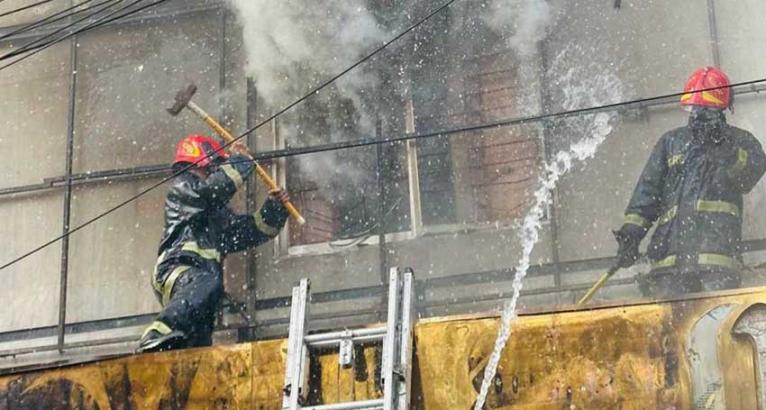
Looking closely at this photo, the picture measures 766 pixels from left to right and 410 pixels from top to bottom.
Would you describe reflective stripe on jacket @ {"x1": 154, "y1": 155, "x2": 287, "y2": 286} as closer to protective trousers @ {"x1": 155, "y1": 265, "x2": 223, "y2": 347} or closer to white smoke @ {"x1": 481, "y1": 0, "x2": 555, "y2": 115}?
protective trousers @ {"x1": 155, "y1": 265, "x2": 223, "y2": 347}

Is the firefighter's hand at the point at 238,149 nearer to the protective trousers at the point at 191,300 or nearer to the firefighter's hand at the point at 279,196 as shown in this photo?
the firefighter's hand at the point at 279,196

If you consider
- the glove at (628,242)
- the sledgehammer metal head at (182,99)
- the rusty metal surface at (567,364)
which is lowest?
the rusty metal surface at (567,364)

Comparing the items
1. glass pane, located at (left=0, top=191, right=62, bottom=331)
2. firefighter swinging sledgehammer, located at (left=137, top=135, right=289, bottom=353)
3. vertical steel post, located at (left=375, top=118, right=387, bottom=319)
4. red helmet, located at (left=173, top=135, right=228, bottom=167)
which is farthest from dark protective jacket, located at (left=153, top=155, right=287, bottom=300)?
glass pane, located at (left=0, top=191, right=62, bottom=331)

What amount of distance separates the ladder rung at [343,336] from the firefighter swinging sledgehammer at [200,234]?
1652 mm

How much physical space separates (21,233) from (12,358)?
1054 mm

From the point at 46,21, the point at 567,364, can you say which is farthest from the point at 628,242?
the point at 46,21

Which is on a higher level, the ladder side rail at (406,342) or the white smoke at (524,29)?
the white smoke at (524,29)

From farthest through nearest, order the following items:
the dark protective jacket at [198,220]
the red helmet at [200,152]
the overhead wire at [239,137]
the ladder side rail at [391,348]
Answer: the overhead wire at [239,137] → the red helmet at [200,152] → the dark protective jacket at [198,220] → the ladder side rail at [391,348]

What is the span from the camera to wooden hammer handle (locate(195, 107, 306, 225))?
929 centimetres

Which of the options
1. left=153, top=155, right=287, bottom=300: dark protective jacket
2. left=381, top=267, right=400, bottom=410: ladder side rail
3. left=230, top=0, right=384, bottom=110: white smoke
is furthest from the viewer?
left=230, top=0, right=384, bottom=110: white smoke

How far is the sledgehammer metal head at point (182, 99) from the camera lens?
31.1ft

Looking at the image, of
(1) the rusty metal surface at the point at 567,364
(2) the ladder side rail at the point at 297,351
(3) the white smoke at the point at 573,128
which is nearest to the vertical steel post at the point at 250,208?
(3) the white smoke at the point at 573,128

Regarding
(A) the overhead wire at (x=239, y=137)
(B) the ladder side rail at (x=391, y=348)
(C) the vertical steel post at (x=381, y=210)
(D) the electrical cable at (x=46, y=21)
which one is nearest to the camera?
(B) the ladder side rail at (x=391, y=348)

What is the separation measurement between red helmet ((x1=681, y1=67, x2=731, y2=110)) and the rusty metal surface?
223 cm
